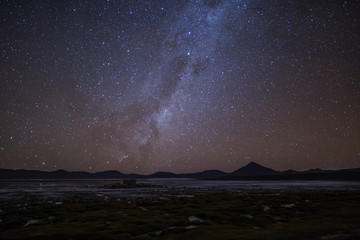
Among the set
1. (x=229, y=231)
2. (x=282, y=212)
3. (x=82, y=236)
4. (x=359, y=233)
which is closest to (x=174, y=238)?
(x=229, y=231)

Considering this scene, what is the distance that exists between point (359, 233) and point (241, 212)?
5.87 meters

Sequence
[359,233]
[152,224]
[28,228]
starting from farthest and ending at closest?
[152,224] → [28,228] → [359,233]

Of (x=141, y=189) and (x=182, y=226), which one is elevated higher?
(x=182, y=226)

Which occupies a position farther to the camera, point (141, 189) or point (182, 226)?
point (141, 189)

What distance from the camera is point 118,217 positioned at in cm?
1110

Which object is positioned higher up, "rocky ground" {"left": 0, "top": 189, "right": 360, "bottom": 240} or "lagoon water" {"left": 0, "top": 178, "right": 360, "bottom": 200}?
"rocky ground" {"left": 0, "top": 189, "right": 360, "bottom": 240}

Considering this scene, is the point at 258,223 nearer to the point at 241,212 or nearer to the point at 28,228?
the point at 241,212

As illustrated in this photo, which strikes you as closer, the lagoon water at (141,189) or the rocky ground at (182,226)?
the rocky ground at (182,226)

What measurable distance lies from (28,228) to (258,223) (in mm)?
8012

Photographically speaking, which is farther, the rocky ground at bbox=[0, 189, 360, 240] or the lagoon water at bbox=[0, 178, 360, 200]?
the lagoon water at bbox=[0, 178, 360, 200]

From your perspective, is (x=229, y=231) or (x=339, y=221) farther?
(x=339, y=221)

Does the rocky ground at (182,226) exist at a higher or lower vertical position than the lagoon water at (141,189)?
higher

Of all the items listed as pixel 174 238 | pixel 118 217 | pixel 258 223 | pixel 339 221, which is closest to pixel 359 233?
pixel 339 221

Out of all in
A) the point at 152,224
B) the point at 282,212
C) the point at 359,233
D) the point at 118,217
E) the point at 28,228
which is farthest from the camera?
the point at 282,212
